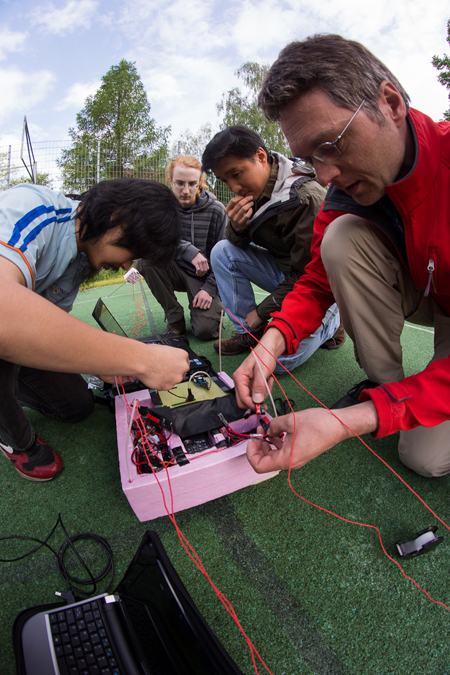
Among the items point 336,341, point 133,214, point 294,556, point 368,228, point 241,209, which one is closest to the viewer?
point 294,556

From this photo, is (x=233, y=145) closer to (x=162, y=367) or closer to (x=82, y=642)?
(x=162, y=367)

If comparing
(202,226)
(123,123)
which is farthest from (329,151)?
(123,123)

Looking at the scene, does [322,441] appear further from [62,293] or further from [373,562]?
[62,293]

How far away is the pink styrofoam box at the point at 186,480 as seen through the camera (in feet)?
3.24

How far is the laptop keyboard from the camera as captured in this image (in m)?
0.68

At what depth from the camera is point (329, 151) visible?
36.3 inches

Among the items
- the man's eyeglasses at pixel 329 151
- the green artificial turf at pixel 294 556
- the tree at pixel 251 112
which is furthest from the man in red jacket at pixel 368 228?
the tree at pixel 251 112

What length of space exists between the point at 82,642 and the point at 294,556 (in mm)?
583

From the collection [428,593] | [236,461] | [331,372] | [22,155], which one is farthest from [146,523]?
[22,155]

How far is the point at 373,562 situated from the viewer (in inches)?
39.1

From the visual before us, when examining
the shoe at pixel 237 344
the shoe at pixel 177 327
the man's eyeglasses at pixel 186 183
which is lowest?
the shoe at pixel 177 327

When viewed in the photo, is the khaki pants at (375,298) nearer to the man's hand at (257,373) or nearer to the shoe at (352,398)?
the shoe at (352,398)

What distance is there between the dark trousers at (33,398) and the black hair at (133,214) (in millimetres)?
596

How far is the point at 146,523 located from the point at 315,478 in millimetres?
616
